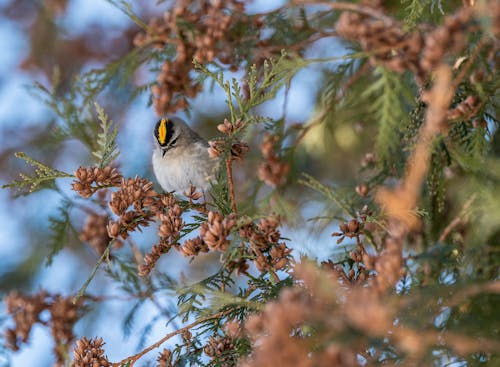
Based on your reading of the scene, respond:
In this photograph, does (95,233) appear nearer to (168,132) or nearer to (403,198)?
(168,132)

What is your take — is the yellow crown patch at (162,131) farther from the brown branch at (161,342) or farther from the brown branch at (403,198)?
the brown branch at (403,198)

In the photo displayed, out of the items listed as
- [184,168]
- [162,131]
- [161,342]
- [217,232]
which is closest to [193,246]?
[217,232]

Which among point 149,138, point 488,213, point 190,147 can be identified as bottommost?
point 488,213

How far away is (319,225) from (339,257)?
377mm

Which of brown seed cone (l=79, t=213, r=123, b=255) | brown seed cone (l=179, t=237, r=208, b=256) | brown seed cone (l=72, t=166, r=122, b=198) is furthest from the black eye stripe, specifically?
brown seed cone (l=179, t=237, r=208, b=256)

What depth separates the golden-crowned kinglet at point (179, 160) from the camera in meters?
2.83

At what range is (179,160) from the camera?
113 inches

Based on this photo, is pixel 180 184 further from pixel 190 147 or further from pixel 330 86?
pixel 330 86

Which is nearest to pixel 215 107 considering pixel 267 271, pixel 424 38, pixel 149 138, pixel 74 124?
pixel 149 138

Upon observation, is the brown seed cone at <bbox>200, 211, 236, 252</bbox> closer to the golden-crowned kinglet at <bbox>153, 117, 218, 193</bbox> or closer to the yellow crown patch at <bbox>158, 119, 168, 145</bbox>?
the golden-crowned kinglet at <bbox>153, 117, 218, 193</bbox>

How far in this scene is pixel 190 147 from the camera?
115 inches

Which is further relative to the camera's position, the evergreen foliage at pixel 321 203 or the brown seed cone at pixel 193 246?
the brown seed cone at pixel 193 246

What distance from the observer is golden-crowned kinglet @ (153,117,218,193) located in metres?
2.83

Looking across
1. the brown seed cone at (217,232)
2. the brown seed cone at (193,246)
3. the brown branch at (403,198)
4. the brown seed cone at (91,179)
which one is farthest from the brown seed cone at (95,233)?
the brown branch at (403,198)
